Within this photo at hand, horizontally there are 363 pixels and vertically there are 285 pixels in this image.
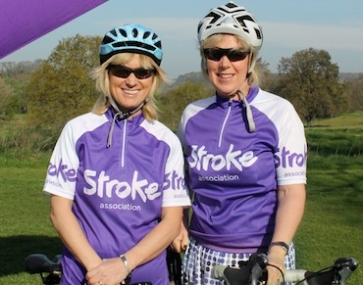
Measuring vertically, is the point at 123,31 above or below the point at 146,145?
above

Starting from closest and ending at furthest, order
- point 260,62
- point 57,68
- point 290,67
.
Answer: point 260,62
point 57,68
point 290,67

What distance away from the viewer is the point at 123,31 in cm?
267

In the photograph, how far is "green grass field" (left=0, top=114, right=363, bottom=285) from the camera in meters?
6.95

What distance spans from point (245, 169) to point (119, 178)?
0.47m

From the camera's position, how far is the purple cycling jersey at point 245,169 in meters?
2.67

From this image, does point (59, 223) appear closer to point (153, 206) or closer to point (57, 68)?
point (153, 206)

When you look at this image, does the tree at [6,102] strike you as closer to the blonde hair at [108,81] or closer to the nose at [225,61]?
the blonde hair at [108,81]

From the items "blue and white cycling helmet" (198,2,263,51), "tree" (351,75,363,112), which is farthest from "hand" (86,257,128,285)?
"tree" (351,75,363,112)

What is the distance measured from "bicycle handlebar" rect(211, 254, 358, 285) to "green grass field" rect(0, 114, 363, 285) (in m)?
3.88

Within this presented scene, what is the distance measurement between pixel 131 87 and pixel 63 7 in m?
1.36

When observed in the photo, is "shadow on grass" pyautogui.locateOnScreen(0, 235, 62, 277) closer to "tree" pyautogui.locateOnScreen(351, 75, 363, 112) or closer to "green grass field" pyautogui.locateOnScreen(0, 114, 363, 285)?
"green grass field" pyautogui.locateOnScreen(0, 114, 363, 285)

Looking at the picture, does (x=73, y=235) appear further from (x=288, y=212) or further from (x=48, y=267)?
(x=288, y=212)

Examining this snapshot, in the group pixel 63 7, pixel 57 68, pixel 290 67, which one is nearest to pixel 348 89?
pixel 290 67

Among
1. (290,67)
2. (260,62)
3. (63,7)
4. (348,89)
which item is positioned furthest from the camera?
(348,89)
